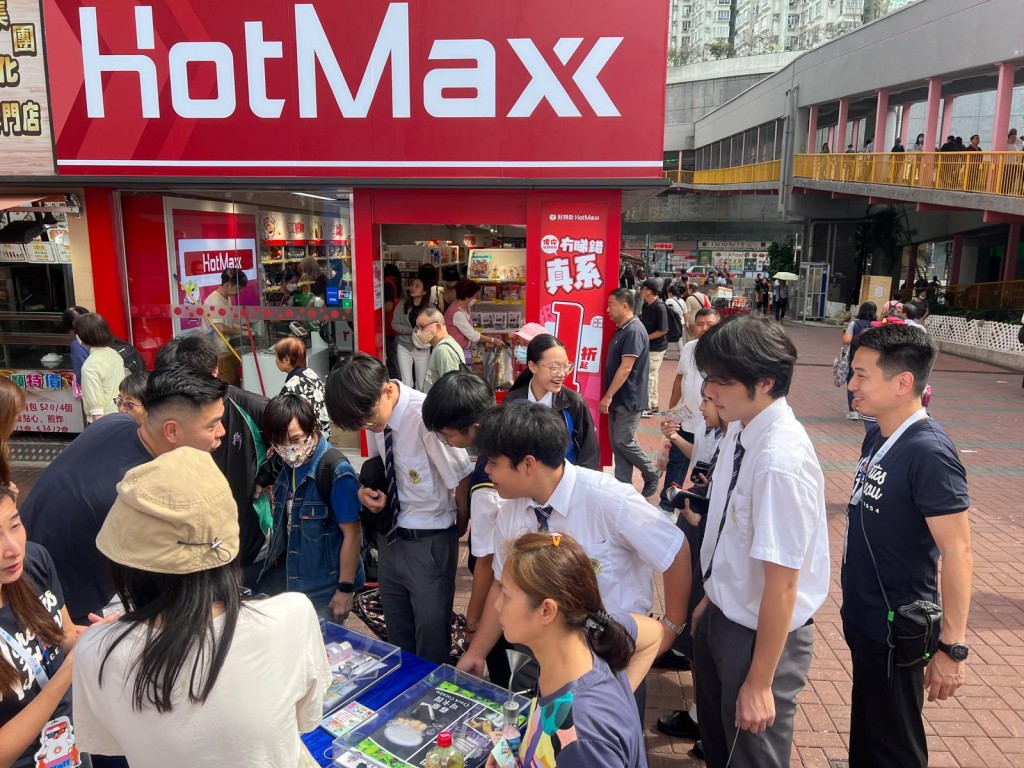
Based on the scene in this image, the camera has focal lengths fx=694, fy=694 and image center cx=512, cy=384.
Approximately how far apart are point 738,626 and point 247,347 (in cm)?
648

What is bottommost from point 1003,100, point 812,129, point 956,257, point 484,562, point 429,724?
point 429,724

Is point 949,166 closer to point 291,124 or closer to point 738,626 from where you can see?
point 291,124

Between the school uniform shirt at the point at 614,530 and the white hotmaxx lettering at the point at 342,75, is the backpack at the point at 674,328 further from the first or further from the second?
the school uniform shirt at the point at 614,530

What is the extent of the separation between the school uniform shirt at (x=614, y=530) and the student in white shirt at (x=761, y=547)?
0.26 m

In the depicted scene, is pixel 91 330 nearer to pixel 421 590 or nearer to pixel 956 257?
pixel 421 590

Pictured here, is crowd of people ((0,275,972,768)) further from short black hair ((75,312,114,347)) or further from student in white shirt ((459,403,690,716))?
short black hair ((75,312,114,347))

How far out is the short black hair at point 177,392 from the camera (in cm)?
294

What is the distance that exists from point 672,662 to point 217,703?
3244 mm

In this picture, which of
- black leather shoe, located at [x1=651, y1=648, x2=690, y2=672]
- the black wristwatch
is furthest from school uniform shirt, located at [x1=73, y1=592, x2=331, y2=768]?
black leather shoe, located at [x1=651, y1=648, x2=690, y2=672]

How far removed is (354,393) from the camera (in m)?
3.05

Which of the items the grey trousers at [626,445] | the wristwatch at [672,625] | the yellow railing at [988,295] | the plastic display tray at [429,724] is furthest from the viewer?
the yellow railing at [988,295]

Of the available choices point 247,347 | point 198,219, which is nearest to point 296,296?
point 247,347

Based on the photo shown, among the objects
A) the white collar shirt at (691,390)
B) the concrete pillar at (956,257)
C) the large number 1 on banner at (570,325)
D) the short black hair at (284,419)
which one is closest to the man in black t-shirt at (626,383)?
the large number 1 on banner at (570,325)

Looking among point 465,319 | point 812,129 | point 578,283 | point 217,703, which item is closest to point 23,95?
point 465,319
